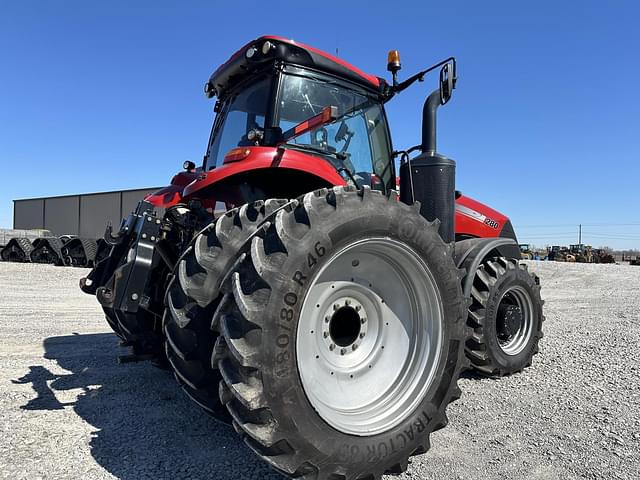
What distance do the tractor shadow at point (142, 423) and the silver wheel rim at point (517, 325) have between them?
2.73 metres

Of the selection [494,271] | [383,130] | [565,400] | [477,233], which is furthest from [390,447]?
[477,233]

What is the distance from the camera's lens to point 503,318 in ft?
14.0

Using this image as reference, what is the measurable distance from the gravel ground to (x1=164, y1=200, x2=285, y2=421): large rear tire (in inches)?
18.6

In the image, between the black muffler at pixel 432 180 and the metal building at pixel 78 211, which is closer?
the black muffler at pixel 432 180

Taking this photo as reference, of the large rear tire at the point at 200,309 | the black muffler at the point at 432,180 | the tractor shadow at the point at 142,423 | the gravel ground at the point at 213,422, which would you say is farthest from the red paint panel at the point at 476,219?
the tractor shadow at the point at 142,423

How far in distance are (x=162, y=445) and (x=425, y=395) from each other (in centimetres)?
156

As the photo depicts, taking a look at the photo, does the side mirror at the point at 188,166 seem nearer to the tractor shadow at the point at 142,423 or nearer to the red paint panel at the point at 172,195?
the red paint panel at the point at 172,195

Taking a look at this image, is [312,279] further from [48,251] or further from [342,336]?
[48,251]

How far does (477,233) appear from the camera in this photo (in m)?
4.83

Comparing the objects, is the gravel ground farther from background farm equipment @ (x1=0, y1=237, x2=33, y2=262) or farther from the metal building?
the metal building

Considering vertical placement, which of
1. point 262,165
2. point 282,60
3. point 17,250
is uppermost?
point 282,60

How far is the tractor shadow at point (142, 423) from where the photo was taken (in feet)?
7.81

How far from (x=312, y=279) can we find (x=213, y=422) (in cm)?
155

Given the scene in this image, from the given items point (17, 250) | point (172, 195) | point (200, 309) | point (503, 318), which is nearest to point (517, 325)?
point (503, 318)
